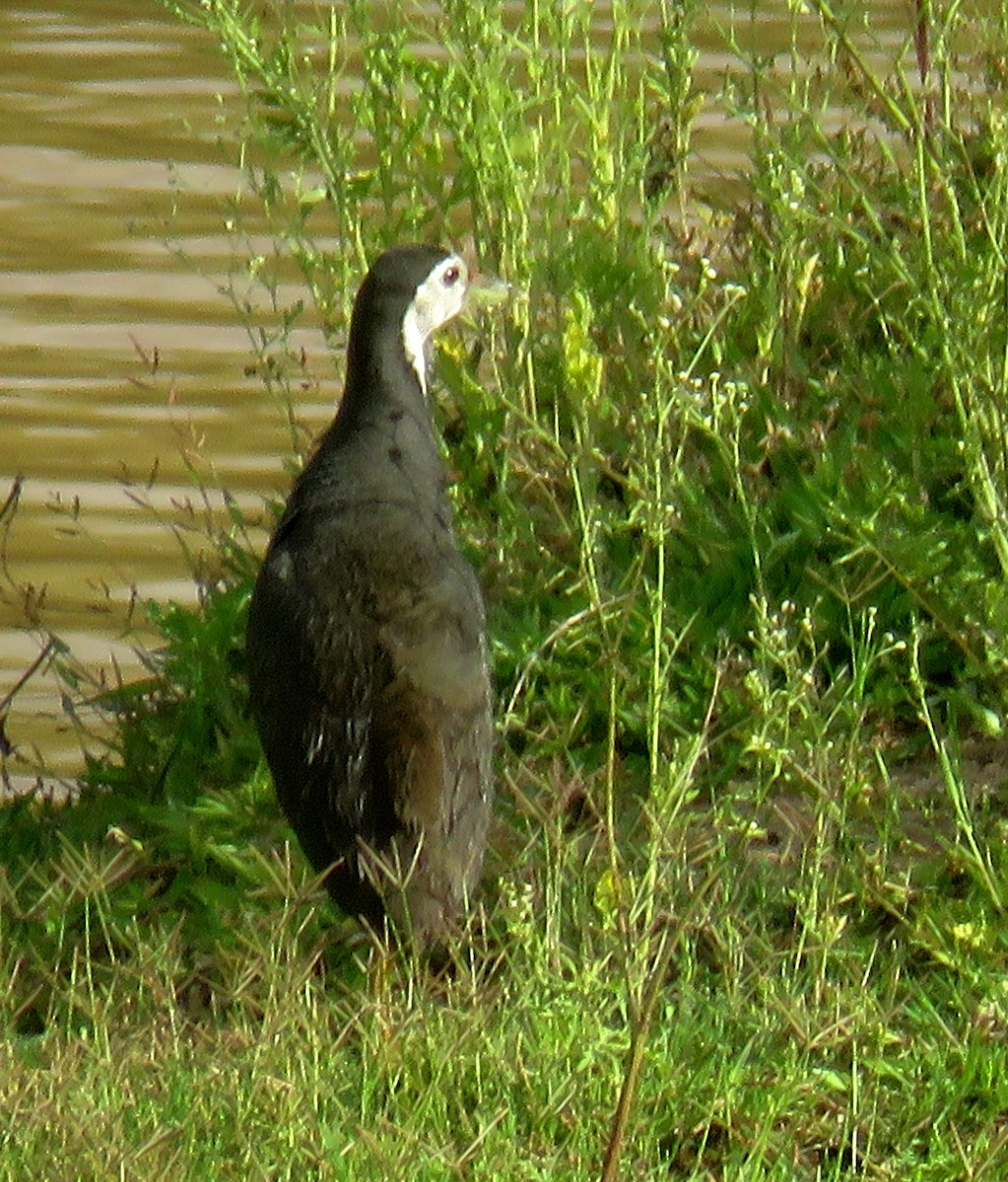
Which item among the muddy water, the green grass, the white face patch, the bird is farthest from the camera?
the muddy water

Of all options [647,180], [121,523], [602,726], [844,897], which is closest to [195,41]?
[121,523]

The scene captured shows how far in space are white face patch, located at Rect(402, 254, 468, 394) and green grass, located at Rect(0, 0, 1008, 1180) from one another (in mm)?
131

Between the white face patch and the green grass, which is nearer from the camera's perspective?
the green grass

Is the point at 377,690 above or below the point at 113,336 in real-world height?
above

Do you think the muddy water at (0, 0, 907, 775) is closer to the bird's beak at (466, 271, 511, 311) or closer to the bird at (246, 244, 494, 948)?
the bird's beak at (466, 271, 511, 311)

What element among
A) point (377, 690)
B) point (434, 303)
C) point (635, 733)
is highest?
point (434, 303)

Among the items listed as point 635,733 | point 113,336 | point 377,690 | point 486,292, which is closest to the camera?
point 377,690

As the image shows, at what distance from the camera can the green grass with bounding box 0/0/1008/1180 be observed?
13.1ft

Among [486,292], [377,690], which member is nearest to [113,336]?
[486,292]

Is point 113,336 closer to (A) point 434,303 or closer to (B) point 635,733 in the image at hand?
(A) point 434,303

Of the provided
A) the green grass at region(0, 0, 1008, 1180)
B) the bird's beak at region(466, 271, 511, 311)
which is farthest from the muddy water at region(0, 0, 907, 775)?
the bird's beak at region(466, 271, 511, 311)

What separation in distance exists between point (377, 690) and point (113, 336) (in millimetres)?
4283

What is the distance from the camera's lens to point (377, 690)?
493 cm

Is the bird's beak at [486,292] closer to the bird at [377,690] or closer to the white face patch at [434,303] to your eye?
the white face patch at [434,303]
